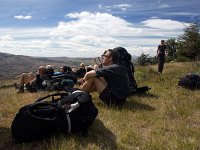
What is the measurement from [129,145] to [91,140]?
0.69 metres

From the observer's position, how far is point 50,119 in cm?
573

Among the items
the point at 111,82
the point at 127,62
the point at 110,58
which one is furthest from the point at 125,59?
the point at 111,82

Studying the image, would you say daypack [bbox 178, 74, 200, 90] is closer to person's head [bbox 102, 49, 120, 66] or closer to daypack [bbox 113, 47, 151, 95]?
daypack [bbox 113, 47, 151, 95]

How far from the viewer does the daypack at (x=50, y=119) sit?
5.78 metres

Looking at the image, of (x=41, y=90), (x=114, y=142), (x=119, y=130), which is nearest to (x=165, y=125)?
(x=119, y=130)

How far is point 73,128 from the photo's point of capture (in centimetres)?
619

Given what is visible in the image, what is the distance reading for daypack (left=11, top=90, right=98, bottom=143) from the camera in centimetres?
578

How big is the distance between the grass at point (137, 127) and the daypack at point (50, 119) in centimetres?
16

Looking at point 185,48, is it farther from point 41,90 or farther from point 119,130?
Result: point 119,130

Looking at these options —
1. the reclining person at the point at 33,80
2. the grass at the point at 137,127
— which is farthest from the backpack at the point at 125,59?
the reclining person at the point at 33,80

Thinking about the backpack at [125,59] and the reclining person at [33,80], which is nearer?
the backpack at [125,59]

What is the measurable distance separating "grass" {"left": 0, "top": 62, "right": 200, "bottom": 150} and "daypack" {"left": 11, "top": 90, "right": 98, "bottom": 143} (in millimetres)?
158

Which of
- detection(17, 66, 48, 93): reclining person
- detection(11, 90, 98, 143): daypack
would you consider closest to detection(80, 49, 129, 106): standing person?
detection(11, 90, 98, 143): daypack

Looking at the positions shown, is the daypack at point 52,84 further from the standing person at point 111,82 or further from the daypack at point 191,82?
the daypack at point 191,82
